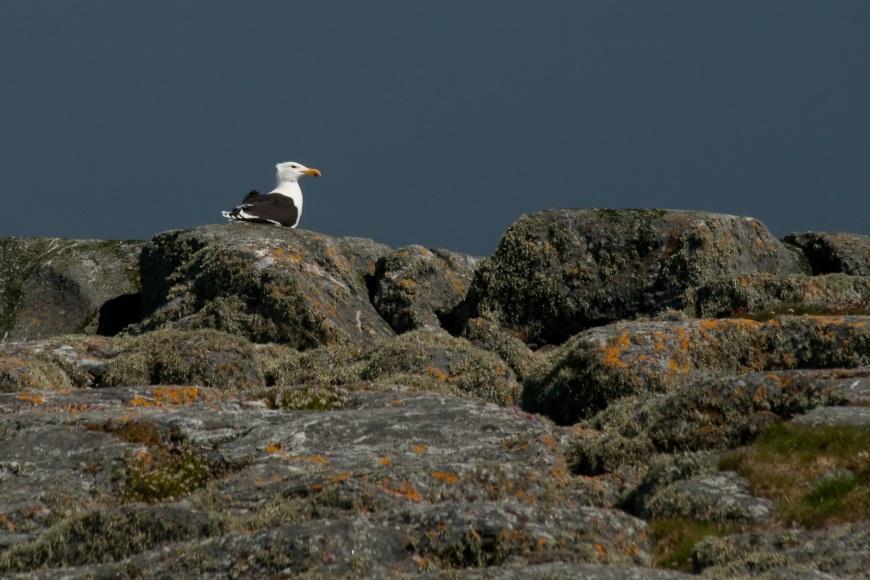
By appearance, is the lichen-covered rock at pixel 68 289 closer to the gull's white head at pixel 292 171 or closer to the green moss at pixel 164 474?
the gull's white head at pixel 292 171

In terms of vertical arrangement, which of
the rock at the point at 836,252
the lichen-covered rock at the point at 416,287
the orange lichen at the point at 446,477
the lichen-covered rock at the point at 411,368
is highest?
the rock at the point at 836,252

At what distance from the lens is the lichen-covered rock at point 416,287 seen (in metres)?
30.3

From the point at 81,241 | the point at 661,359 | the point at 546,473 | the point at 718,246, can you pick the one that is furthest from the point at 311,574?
the point at 81,241

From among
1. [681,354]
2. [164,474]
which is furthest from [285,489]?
[681,354]

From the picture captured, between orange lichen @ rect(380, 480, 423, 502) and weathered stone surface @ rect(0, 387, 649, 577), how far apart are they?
25 mm

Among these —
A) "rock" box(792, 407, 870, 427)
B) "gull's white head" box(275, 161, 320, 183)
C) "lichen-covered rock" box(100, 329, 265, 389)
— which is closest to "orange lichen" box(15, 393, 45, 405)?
"lichen-covered rock" box(100, 329, 265, 389)

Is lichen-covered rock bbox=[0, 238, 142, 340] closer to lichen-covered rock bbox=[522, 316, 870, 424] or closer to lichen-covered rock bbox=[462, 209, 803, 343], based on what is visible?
lichen-covered rock bbox=[462, 209, 803, 343]

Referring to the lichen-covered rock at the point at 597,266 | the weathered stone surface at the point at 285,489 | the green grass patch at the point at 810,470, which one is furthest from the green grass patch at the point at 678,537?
the lichen-covered rock at the point at 597,266

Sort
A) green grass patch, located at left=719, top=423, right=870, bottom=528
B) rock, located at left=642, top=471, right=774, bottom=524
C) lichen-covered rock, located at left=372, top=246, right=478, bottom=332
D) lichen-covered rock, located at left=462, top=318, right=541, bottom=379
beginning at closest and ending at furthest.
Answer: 1. green grass patch, located at left=719, top=423, right=870, bottom=528
2. rock, located at left=642, top=471, right=774, bottom=524
3. lichen-covered rock, located at left=462, top=318, right=541, bottom=379
4. lichen-covered rock, located at left=372, top=246, right=478, bottom=332

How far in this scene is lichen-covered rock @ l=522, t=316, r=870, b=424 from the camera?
737 inches

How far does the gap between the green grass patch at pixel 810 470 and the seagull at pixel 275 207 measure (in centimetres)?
1958

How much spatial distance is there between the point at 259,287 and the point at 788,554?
727 inches

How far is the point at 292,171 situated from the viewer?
35844mm

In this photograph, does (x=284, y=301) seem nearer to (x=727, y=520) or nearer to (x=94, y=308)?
(x=94, y=308)
